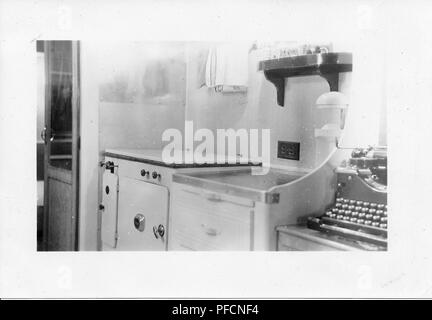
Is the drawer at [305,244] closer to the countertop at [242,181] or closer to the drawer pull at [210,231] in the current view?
the countertop at [242,181]

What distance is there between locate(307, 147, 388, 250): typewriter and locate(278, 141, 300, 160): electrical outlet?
0.49 meters

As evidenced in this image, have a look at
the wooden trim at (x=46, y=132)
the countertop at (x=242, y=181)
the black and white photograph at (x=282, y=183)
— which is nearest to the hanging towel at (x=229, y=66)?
the black and white photograph at (x=282, y=183)

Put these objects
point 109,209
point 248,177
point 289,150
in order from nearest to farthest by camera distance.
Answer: point 248,177 → point 289,150 → point 109,209

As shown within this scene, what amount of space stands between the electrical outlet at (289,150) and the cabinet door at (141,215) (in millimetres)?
584

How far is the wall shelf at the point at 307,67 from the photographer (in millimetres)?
1891

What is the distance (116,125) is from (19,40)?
1.16 m

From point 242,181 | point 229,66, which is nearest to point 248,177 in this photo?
point 242,181

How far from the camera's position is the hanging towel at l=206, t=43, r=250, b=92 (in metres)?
2.32

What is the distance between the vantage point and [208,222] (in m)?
1.88

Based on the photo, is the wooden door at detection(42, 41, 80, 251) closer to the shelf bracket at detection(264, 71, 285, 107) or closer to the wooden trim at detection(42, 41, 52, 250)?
the wooden trim at detection(42, 41, 52, 250)

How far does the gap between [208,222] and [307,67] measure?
2.56ft

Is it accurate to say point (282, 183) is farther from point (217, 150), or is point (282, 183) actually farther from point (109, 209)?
point (109, 209)

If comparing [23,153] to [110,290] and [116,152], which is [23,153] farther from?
[116,152]
